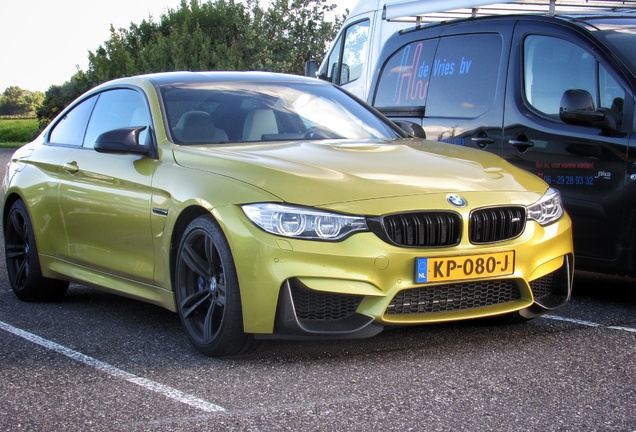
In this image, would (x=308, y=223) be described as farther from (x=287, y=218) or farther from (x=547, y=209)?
(x=547, y=209)

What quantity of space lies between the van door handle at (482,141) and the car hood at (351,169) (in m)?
1.36

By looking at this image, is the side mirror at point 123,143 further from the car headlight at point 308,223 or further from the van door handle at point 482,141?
the van door handle at point 482,141

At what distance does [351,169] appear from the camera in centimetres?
523

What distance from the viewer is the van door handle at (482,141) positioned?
734cm

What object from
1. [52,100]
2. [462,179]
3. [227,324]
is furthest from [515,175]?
[52,100]

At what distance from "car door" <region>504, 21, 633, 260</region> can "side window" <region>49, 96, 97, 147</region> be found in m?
2.81

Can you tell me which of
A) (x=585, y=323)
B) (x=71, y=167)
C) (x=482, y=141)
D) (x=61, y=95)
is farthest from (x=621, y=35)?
(x=61, y=95)

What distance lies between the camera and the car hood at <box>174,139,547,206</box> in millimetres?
4965

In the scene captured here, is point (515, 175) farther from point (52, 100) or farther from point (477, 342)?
point (52, 100)

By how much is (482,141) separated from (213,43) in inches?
2091

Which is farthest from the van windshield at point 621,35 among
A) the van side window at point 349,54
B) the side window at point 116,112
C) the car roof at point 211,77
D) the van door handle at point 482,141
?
the van side window at point 349,54

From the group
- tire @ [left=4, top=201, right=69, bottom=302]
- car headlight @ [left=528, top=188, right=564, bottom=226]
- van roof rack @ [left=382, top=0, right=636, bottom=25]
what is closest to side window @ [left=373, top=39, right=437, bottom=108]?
van roof rack @ [left=382, top=0, right=636, bottom=25]

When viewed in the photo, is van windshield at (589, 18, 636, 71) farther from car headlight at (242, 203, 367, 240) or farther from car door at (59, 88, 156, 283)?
car door at (59, 88, 156, 283)

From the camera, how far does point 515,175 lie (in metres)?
5.56
